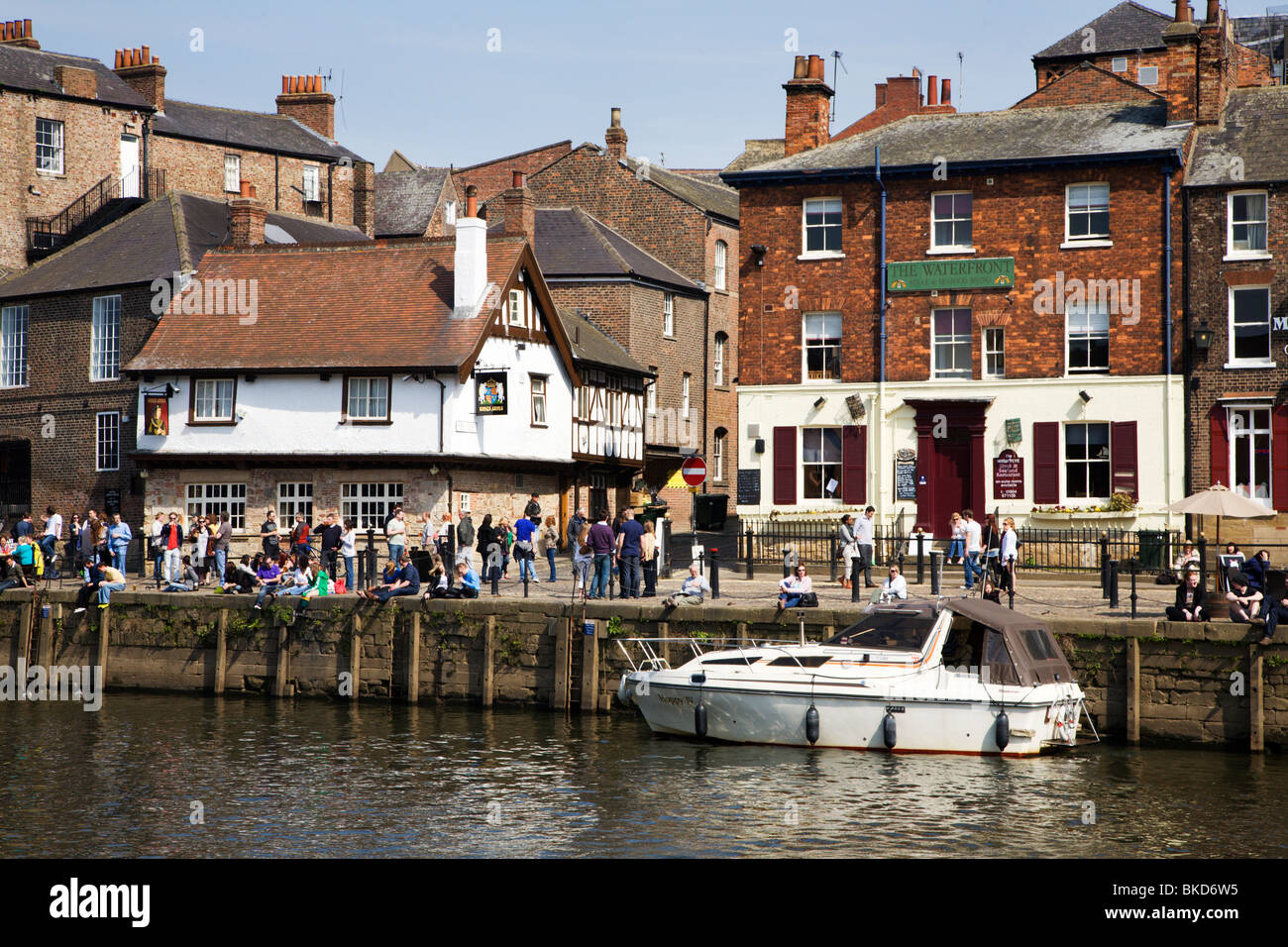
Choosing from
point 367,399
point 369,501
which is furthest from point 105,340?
point 369,501

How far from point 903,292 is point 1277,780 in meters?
17.4

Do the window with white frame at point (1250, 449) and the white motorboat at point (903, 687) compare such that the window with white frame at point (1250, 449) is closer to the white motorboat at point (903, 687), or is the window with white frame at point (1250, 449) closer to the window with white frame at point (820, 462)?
the window with white frame at point (820, 462)

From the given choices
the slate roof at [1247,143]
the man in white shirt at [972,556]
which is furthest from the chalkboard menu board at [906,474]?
the slate roof at [1247,143]

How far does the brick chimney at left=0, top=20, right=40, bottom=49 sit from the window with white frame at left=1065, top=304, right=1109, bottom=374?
3835 centimetres

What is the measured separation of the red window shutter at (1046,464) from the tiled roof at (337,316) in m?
13.8

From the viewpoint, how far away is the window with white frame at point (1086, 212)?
32344 mm

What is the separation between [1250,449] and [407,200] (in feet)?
123

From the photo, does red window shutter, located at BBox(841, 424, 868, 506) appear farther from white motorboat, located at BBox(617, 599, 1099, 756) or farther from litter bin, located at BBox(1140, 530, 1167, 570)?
white motorboat, located at BBox(617, 599, 1099, 756)

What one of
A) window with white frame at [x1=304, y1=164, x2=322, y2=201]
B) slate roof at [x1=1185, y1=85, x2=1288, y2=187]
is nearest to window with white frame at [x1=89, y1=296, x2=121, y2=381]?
window with white frame at [x1=304, y1=164, x2=322, y2=201]

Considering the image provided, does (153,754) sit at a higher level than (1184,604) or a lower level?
lower

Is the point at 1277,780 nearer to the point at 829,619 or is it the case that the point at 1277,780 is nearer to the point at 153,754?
the point at 829,619

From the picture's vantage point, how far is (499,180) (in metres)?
→ 61.1
